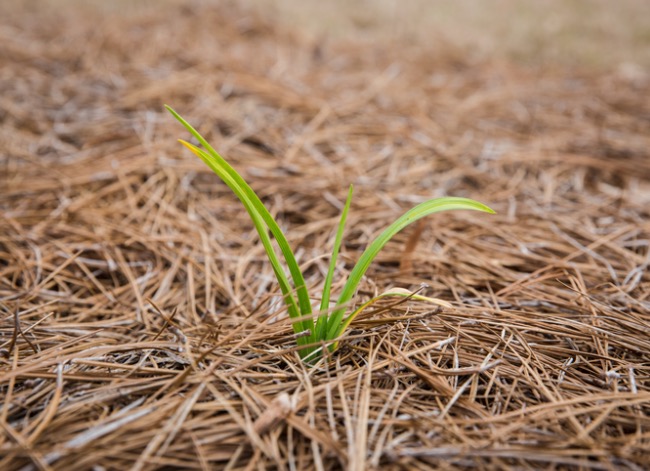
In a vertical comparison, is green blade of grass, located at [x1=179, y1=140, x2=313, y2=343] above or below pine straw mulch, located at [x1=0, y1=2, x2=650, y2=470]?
above

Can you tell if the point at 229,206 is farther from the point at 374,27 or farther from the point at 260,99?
the point at 374,27

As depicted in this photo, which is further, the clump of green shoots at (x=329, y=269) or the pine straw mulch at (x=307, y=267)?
the clump of green shoots at (x=329, y=269)

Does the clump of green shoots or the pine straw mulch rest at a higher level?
the clump of green shoots

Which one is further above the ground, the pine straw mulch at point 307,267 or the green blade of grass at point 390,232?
the green blade of grass at point 390,232

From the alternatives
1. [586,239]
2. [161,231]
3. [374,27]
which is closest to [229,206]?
[161,231]

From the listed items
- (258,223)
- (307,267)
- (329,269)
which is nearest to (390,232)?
(329,269)

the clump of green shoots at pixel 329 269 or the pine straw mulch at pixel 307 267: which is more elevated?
the clump of green shoots at pixel 329 269

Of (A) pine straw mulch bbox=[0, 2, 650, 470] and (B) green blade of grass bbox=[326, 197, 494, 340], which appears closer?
(A) pine straw mulch bbox=[0, 2, 650, 470]

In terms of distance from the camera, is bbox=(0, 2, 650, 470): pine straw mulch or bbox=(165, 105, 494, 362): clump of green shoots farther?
bbox=(165, 105, 494, 362): clump of green shoots
